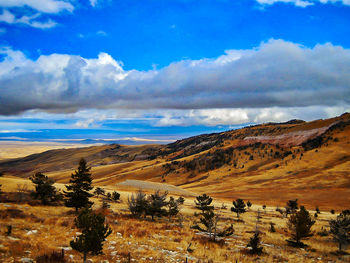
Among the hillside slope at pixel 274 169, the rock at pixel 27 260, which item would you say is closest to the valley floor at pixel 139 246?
the rock at pixel 27 260

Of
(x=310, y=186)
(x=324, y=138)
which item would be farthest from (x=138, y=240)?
(x=324, y=138)

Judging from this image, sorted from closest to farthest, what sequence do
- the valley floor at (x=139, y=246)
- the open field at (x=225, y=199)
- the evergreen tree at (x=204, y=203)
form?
the valley floor at (x=139, y=246) → the open field at (x=225, y=199) → the evergreen tree at (x=204, y=203)

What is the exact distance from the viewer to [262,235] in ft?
81.6

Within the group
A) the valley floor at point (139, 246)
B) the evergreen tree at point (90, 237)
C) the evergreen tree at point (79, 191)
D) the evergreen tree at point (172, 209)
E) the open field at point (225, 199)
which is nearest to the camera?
the evergreen tree at point (90, 237)

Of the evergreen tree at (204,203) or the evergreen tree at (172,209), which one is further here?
the evergreen tree at (204,203)

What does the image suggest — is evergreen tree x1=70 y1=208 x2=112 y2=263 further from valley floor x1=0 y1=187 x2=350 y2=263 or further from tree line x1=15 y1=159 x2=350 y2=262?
valley floor x1=0 y1=187 x2=350 y2=263

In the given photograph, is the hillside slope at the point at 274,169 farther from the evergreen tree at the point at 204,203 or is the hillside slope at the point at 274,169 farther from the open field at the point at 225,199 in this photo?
the evergreen tree at the point at 204,203

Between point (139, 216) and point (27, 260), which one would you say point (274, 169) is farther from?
point (27, 260)

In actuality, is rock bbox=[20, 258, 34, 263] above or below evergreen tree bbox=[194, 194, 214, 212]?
above

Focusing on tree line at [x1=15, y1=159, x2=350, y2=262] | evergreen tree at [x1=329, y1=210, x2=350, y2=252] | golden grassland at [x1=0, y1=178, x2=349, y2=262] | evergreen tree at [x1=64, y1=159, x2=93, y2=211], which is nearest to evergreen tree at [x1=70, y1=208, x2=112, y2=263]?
tree line at [x1=15, y1=159, x2=350, y2=262]

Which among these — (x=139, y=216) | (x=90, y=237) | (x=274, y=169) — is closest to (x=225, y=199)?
(x=139, y=216)

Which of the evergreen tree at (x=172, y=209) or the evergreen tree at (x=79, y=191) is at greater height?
the evergreen tree at (x=79, y=191)

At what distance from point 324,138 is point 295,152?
1659 centimetres

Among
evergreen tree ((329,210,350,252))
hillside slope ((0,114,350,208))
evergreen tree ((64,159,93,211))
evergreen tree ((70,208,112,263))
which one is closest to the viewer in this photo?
evergreen tree ((70,208,112,263))
